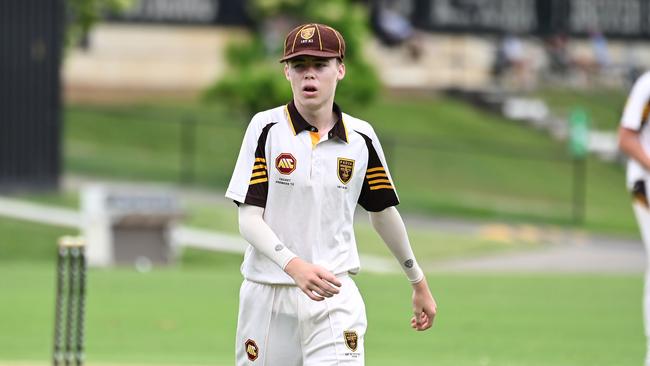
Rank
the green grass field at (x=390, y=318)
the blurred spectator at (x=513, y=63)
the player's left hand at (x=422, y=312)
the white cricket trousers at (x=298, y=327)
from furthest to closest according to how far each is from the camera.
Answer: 1. the blurred spectator at (x=513, y=63)
2. the green grass field at (x=390, y=318)
3. the player's left hand at (x=422, y=312)
4. the white cricket trousers at (x=298, y=327)

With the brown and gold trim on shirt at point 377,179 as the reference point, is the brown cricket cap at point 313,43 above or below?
above

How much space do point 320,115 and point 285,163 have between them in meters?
0.27

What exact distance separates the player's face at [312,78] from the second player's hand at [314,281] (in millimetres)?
740

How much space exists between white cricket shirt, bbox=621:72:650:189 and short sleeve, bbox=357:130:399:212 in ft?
9.19

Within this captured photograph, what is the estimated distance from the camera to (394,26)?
4691 cm

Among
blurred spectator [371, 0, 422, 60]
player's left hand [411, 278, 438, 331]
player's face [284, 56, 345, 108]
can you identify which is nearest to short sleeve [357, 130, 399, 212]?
player's face [284, 56, 345, 108]

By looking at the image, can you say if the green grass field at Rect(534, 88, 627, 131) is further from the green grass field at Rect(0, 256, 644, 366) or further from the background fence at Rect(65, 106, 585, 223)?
the green grass field at Rect(0, 256, 644, 366)

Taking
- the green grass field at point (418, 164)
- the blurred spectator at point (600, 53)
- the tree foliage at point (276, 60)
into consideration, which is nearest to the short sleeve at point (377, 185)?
the green grass field at point (418, 164)

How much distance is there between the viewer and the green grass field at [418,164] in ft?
119

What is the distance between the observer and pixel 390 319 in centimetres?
1773

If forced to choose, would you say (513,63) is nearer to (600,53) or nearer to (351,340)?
(600,53)

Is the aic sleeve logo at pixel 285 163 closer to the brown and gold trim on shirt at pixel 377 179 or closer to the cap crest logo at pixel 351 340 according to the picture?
the brown and gold trim on shirt at pixel 377 179

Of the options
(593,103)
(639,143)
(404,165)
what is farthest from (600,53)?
(639,143)

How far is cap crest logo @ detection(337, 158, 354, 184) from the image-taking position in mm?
7805
